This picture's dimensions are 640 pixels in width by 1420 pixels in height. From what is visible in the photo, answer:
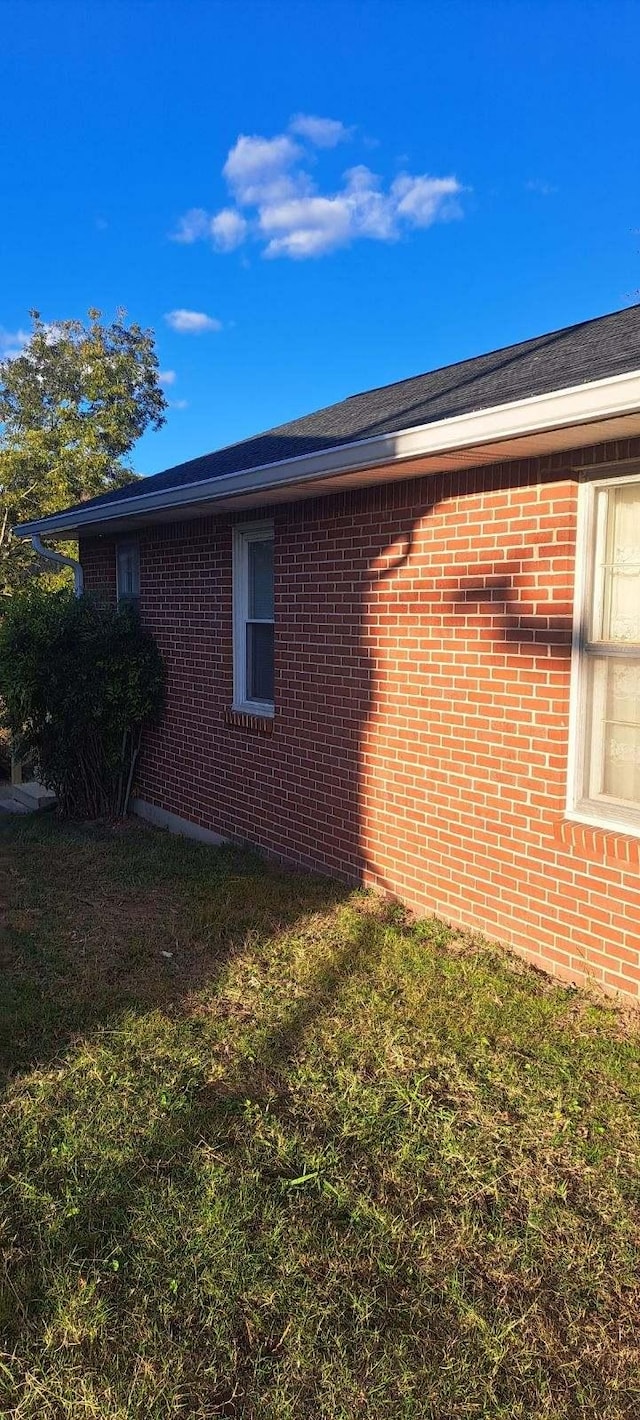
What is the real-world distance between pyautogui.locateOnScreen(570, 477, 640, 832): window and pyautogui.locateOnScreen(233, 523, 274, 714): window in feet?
10.2

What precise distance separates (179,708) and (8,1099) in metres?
4.90

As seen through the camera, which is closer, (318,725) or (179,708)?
(318,725)

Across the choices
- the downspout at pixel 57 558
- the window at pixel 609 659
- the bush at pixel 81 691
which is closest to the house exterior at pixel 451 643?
the window at pixel 609 659

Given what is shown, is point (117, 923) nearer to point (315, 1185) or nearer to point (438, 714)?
point (438, 714)

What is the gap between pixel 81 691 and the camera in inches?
306

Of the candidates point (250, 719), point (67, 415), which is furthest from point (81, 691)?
point (67, 415)

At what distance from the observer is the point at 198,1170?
2.79m

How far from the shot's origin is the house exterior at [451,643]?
3.88m

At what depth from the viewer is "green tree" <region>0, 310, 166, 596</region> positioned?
2086 centimetres

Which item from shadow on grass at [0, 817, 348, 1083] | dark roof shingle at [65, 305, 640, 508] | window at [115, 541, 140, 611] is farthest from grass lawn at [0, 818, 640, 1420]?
window at [115, 541, 140, 611]

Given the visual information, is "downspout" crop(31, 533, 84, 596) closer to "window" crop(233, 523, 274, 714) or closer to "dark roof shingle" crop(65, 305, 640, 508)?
"dark roof shingle" crop(65, 305, 640, 508)

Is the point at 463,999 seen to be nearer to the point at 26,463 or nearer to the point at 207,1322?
the point at 207,1322

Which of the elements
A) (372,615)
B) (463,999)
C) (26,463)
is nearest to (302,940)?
(463,999)

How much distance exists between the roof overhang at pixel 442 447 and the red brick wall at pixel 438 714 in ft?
0.56
